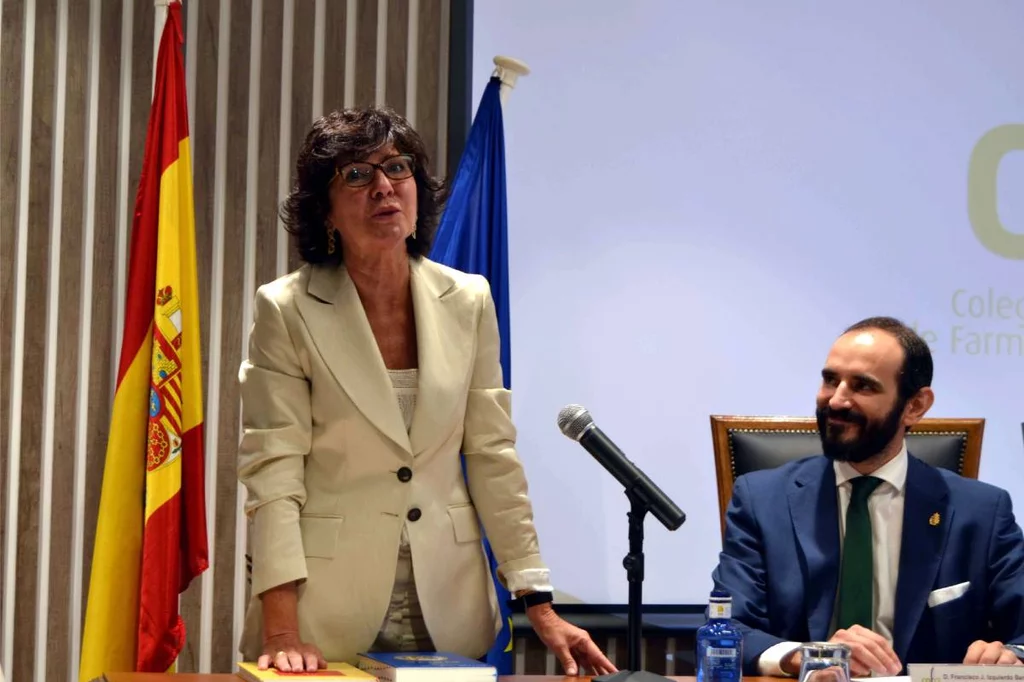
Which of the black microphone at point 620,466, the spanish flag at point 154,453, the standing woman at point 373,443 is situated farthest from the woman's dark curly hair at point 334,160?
the spanish flag at point 154,453

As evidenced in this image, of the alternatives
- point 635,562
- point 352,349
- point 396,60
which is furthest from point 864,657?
point 396,60

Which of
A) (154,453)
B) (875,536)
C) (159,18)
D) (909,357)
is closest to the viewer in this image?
(875,536)

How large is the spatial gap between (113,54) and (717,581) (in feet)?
8.02

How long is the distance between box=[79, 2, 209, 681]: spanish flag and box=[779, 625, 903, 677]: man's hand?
1.73 m

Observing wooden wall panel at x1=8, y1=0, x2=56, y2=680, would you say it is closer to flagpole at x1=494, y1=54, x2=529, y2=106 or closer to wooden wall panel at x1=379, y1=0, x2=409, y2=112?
wooden wall panel at x1=379, y1=0, x2=409, y2=112

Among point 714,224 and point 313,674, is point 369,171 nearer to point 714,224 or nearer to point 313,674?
point 313,674

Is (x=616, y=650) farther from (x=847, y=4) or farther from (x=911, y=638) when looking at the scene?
(x=847, y=4)

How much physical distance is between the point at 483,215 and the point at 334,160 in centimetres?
145

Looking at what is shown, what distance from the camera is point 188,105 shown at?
12.8 feet

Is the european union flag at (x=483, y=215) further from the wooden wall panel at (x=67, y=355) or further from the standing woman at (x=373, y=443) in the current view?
the standing woman at (x=373, y=443)

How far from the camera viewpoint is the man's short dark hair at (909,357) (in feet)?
9.14

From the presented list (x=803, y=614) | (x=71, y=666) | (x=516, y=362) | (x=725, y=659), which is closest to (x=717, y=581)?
(x=803, y=614)

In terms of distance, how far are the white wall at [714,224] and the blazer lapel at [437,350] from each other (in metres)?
1.56

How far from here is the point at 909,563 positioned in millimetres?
2617
